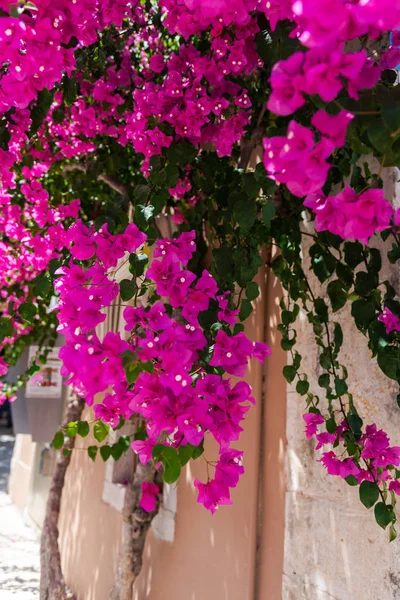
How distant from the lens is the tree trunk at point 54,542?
367cm

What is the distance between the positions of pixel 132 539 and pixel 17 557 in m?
3.57

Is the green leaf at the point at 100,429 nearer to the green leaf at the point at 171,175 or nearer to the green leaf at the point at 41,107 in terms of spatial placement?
the green leaf at the point at 171,175

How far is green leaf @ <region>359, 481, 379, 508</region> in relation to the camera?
4.79ft

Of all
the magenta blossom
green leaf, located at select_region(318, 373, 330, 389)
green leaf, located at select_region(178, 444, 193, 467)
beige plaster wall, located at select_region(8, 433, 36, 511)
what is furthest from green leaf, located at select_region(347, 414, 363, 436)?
beige plaster wall, located at select_region(8, 433, 36, 511)

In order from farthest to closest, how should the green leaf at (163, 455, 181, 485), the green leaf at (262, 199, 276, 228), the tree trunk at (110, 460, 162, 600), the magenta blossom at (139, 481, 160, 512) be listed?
the tree trunk at (110, 460, 162, 600) → the magenta blossom at (139, 481, 160, 512) → the green leaf at (262, 199, 276, 228) → the green leaf at (163, 455, 181, 485)

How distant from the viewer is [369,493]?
1471 mm

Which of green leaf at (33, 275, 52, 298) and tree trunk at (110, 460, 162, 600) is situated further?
tree trunk at (110, 460, 162, 600)

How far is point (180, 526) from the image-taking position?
302 centimetres

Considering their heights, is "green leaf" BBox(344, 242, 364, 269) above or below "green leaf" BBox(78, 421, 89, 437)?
above

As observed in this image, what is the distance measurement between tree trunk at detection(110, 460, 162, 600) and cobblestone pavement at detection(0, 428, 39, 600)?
210cm

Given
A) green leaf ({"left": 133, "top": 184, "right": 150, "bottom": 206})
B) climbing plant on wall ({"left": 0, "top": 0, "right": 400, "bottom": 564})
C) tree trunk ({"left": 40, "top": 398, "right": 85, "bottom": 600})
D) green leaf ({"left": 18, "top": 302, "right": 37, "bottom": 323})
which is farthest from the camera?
tree trunk ({"left": 40, "top": 398, "right": 85, "bottom": 600})

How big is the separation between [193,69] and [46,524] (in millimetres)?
3111

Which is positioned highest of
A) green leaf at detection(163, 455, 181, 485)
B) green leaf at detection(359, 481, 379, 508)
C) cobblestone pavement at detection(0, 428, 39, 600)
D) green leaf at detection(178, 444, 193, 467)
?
green leaf at detection(178, 444, 193, 467)

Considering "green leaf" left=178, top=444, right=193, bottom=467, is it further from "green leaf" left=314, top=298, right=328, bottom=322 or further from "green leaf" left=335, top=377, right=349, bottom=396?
"green leaf" left=314, top=298, right=328, bottom=322
